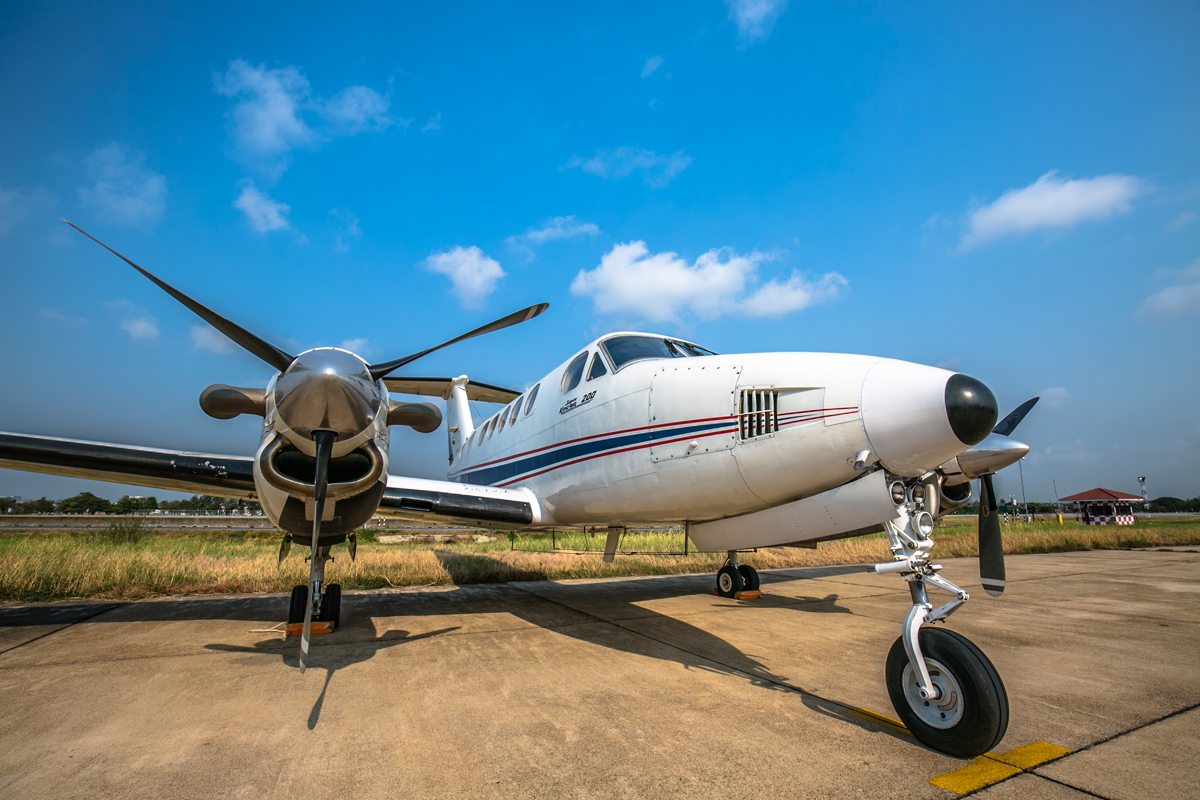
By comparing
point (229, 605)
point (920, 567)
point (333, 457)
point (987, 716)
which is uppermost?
point (333, 457)

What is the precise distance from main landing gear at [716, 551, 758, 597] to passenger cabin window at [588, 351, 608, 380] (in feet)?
13.9

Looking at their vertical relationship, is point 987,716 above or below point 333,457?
below

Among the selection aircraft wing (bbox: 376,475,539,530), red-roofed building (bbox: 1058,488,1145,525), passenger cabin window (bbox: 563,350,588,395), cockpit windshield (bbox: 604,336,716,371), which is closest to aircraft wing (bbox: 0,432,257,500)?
aircraft wing (bbox: 376,475,539,530)

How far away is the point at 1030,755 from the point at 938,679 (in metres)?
0.51

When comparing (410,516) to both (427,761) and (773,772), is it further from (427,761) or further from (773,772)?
(773,772)

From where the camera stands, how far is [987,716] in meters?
2.76

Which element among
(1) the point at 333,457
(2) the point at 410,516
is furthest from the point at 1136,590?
(1) the point at 333,457

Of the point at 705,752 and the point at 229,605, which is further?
the point at 229,605

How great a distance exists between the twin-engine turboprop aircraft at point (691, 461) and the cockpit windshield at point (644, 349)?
26 mm

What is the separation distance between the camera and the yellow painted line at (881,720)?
3.25 meters

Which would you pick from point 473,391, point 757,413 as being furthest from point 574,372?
point 473,391

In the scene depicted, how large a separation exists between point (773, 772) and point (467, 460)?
30.4 ft

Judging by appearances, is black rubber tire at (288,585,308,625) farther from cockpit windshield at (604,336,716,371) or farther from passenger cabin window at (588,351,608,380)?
cockpit windshield at (604,336,716,371)

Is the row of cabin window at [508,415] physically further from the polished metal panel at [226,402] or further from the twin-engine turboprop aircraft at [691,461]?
the polished metal panel at [226,402]
